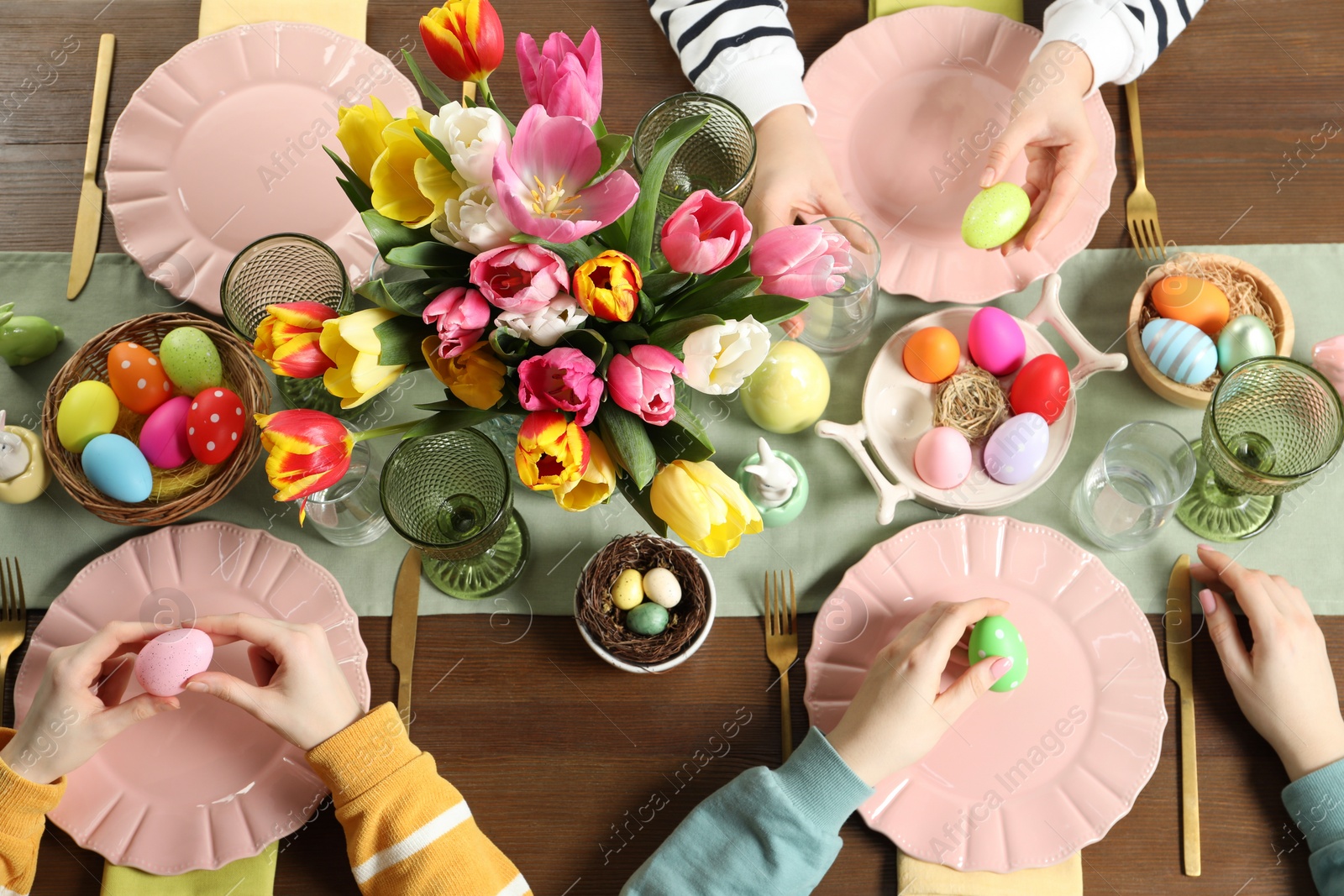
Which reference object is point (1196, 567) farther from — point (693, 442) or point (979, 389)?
point (693, 442)

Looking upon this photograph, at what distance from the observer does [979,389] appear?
893 millimetres

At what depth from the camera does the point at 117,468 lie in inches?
32.3

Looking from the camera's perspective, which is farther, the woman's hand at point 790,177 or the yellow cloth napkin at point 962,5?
the yellow cloth napkin at point 962,5

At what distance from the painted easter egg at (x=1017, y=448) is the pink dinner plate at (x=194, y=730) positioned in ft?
2.13

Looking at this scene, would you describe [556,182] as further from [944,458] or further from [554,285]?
[944,458]

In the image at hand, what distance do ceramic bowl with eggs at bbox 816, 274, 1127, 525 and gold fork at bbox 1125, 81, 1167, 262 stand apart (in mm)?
137

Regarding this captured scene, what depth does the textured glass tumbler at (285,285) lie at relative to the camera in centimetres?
86

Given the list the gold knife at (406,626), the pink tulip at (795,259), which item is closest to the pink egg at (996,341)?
the pink tulip at (795,259)

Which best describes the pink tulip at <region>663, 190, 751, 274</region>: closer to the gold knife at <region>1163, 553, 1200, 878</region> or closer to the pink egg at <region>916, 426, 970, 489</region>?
the pink egg at <region>916, 426, 970, 489</region>

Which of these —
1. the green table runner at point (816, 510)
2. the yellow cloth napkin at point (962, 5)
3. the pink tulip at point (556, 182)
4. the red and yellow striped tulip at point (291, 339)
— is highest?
the pink tulip at point (556, 182)

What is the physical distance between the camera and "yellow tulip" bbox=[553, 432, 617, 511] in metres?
0.54

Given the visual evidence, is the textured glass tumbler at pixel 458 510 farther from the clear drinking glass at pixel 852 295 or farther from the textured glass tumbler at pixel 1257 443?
the textured glass tumbler at pixel 1257 443

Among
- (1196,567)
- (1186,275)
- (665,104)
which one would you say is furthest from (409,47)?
(1196,567)

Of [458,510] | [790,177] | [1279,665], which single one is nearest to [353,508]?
[458,510]
